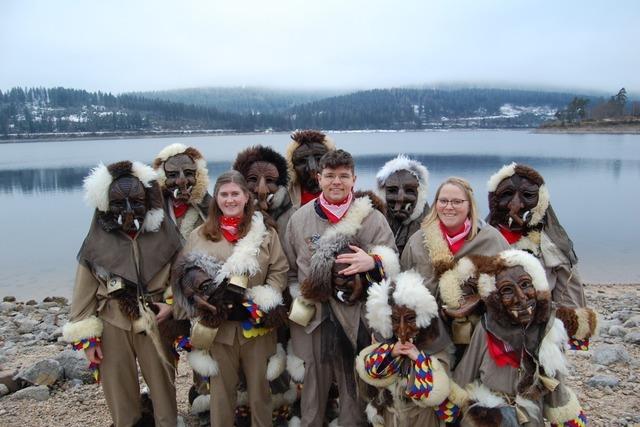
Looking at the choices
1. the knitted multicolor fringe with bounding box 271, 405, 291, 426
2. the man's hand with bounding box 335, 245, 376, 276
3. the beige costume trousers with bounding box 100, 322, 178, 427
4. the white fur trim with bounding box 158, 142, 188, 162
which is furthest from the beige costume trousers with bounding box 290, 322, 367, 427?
the white fur trim with bounding box 158, 142, 188, 162

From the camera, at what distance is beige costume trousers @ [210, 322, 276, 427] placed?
396cm

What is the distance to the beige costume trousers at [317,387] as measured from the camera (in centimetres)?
402

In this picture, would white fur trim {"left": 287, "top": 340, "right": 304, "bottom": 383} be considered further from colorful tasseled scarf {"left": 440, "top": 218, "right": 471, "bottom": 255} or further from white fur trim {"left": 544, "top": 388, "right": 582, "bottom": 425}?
white fur trim {"left": 544, "top": 388, "right": 582, "bottom": 425}

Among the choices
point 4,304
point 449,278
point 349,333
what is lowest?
point 4,304

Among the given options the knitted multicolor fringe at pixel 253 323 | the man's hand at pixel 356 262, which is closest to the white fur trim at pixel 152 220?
the knitted multicolor fringe at pixel 253 323

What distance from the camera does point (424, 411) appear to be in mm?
3439

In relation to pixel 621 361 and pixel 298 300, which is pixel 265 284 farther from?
pixel 621 361

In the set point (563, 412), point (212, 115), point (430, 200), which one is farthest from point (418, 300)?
point (212, 115)

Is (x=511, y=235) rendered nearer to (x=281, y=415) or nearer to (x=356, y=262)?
(x=356, y=262)

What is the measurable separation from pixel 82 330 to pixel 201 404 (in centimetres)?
149

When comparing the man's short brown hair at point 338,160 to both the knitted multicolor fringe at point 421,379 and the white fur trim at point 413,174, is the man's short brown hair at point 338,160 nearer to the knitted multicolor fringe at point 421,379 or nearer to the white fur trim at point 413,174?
the white fur trim at point 413,174

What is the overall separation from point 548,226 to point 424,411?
1813mm

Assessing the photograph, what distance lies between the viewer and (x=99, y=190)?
3846 millimetres

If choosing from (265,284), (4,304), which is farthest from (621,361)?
(4,304)
